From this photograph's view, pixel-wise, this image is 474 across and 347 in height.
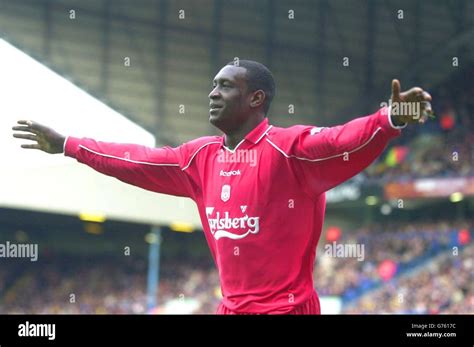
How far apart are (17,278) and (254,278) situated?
82.4 feet

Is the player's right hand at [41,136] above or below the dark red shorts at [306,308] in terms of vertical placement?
above

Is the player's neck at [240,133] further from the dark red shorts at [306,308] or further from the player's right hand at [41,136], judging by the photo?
the player's right hand at [41,136]

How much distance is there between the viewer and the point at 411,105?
13.3ft

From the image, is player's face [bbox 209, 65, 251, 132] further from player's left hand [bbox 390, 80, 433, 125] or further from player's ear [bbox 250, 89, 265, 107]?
player's left hand [bbox 390, 80, 433, 125]

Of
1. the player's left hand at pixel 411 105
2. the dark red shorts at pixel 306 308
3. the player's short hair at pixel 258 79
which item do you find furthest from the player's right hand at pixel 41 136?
the player's left hand at pixel 411 105

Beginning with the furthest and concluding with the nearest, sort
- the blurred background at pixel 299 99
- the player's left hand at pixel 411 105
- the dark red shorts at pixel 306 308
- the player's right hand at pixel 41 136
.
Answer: the blurred background at pixel 299 99, the player's right hand at pixel 41 136, the dark red shorts at pixel 306 308, the player's left hand at pixel 411 105

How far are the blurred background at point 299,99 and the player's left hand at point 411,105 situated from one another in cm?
1683

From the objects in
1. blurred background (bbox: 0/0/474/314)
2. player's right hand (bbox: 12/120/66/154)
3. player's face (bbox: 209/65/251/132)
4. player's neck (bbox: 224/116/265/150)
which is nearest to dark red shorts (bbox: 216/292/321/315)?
player's neck (bbox: 224/116/265/150)

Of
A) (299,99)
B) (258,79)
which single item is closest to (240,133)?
(258,79)

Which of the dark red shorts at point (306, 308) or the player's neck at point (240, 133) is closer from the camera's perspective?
the dark red shorts at point (306, 308)

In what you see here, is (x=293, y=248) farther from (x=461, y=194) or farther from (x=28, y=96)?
(x=461, y=194)

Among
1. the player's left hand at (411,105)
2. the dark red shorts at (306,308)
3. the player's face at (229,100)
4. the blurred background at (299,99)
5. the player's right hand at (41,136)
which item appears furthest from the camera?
the blurred background at (299,99)

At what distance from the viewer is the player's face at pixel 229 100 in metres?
4.93

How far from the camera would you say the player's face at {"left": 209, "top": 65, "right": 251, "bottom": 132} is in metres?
4.93
